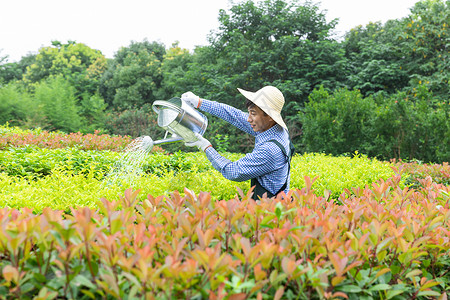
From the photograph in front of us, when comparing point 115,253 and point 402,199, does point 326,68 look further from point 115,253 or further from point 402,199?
point 115,253

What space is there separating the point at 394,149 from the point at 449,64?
615cm

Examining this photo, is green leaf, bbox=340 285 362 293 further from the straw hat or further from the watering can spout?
the watering can spout

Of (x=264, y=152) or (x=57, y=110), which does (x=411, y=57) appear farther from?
(x=57, y=110)

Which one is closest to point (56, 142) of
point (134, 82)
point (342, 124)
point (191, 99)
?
point (191, 99)

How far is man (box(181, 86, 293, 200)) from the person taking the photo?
2.55 meters

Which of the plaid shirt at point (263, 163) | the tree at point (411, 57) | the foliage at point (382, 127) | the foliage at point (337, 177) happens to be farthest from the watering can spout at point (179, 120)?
the tree at point (411, 57)

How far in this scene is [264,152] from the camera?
2.56 m

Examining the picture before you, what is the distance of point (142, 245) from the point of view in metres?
1.34

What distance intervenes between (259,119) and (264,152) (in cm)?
31

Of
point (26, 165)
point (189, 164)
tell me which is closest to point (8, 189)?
point (26, 165)

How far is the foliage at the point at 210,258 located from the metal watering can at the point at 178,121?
0.95 metres

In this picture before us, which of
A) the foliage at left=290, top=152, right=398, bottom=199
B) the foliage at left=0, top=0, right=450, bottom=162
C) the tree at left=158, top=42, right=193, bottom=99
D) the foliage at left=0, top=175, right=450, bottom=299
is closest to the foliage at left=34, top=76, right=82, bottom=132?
the foliage at left=0, top=0, right=450, bottom=162

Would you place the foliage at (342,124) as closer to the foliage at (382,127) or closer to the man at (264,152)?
the foliage at (382,127)

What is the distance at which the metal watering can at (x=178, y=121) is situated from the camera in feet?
8.43
